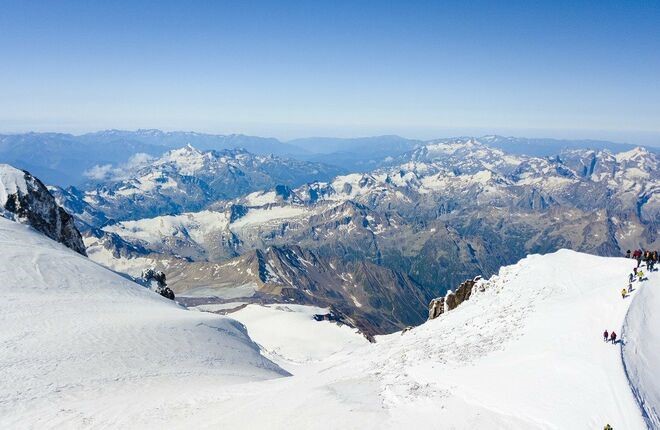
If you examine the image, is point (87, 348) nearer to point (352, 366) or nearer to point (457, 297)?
point (352, 366)

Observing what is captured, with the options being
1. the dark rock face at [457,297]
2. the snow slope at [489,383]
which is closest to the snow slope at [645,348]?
the snow slope at [489,383]

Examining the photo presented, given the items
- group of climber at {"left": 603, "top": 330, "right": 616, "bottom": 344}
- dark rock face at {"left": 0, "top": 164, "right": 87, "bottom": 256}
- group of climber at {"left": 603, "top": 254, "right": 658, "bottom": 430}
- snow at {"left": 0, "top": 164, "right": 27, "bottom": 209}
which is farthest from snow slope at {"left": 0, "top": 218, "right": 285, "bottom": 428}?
group of climber at {"left": 603, "top": 254, "right": 658, "bottom": 430}

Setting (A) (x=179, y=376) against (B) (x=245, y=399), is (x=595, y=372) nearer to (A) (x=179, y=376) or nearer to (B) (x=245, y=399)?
(B) (x=245, y=399)

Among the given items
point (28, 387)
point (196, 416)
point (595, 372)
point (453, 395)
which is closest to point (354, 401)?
point (453, 395)

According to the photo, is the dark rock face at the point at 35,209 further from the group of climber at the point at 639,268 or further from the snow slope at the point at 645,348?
the group of climber at the point at 639,268

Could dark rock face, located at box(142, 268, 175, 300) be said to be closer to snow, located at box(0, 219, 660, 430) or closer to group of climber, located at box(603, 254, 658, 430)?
snow, located at box(0, 219, 660, 430)
